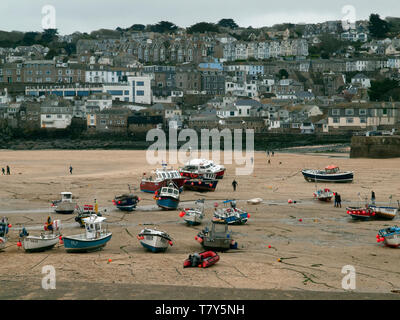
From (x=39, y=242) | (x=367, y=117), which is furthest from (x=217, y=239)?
(x=367, y=117)

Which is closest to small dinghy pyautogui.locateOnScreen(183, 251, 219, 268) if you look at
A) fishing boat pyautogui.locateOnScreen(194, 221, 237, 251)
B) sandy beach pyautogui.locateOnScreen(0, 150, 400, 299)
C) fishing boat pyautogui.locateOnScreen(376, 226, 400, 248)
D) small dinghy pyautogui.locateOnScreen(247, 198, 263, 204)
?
sandy beach pyautogui.locateOnScreen(0, 150, 400, 299)

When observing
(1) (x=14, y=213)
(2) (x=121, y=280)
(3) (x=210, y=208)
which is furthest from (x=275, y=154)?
(2) (x=121, y=280)

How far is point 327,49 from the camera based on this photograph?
16000 cm

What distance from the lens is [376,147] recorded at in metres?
52.1

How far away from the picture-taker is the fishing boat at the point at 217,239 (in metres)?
20.7

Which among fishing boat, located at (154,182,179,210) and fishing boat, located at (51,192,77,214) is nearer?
→ fishing boat, located at (51,192,77,214)

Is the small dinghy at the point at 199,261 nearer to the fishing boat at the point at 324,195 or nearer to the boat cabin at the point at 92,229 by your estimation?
the boat cabin at the point at 92,229

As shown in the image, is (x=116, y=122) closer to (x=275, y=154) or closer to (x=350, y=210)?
(x=275, y=154)

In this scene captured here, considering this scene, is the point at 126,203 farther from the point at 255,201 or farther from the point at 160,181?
the point at 160,181

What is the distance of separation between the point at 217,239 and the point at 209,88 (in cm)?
9778

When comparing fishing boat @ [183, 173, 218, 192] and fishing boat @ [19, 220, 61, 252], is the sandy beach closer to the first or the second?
fishing boat @ [19, 220, 61, 252]

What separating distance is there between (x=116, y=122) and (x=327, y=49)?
88328 mm

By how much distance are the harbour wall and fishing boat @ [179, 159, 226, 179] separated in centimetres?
1629

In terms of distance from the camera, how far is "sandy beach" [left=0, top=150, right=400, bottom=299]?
1589cm
